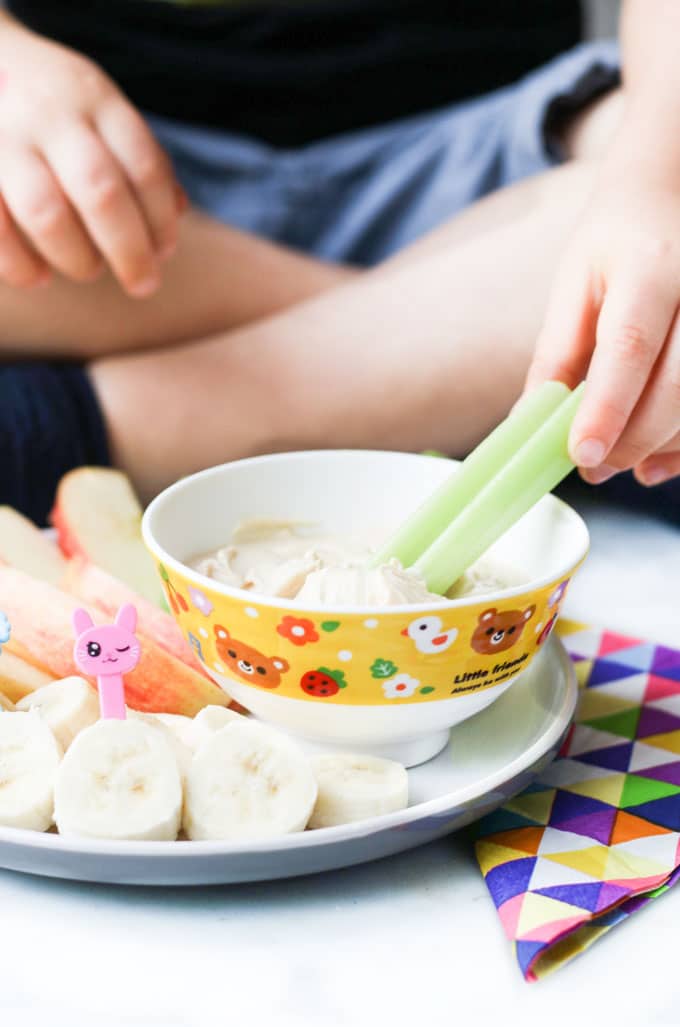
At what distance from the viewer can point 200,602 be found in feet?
2.03

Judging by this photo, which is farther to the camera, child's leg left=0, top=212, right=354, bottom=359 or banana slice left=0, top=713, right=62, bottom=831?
Answer: child's leg left=0, top=212, right=354, bottom=359

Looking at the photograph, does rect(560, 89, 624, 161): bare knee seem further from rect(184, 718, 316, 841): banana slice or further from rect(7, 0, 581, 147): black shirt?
rect(184, 718, 316, 841): banana slice

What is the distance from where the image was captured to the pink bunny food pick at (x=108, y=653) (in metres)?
0.59

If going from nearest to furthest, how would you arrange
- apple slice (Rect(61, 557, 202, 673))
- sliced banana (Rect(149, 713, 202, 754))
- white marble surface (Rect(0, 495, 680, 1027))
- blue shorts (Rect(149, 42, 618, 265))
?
white marble surface (Rect(0, 495, 680, 1027)) → sliced banana (Rect(149, 713, 202, 754)) → apple slice (Rect(61, 557, 202, 673)) → blue shorts (Rect(149, 42, 618, 265))

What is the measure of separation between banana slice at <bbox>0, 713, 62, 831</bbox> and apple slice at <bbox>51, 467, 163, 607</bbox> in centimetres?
20

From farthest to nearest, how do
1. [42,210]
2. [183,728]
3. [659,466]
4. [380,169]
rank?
[380,169], [42,210], [659,466], [183,728]

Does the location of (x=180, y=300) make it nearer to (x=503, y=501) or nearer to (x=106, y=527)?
(x=106, y=527)

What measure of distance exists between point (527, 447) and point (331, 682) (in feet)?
0.58

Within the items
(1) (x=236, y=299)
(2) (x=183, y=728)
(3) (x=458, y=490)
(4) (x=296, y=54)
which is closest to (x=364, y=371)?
(1) (x=236, y=299)

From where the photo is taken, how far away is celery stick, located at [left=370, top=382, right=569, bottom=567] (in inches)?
26.6

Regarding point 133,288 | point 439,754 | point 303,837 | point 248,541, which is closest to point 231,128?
point 133,288

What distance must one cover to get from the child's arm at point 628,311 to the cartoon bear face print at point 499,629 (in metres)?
0.10

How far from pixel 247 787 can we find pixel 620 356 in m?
0.32

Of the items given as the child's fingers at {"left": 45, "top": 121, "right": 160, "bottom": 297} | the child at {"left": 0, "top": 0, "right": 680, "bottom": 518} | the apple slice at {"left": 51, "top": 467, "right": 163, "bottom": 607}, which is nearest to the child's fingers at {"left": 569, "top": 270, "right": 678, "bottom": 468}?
the child at {"left": 0, "top": 0, "right": 680, "bottom": 518}
